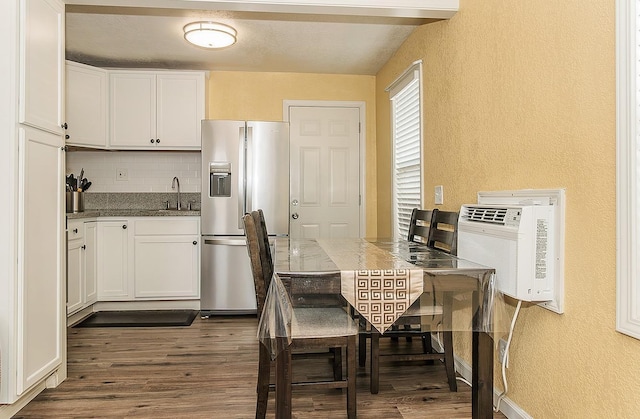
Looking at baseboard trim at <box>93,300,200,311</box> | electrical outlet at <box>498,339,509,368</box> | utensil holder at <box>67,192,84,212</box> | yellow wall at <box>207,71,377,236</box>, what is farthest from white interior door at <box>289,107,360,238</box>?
electrical outlet at <box>498,339,509,368</box>

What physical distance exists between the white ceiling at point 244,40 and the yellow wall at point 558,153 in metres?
1.09

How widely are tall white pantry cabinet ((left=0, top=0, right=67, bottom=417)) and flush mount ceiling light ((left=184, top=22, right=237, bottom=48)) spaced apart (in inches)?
40.2

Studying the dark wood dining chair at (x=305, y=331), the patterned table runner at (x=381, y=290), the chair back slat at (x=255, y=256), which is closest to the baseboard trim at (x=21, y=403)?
the dark wood dining chair at (x=305, y=331)

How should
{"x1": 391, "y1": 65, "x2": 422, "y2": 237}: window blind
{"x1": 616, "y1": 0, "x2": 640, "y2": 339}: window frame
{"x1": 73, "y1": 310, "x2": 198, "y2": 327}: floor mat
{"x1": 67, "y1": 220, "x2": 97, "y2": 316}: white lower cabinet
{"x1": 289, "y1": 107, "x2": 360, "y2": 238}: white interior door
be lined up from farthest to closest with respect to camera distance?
1. {"x1": 289, "y1": 107, "x2": 360, "y2": 238}: white interior door
2. {"x1": 73, "y1": 310, "x2": 198, "y2": 327}: floor mat
3. {"x1": 67, "y1": 220, "x2": 97, "y2": 316}: white lower cabinet
4. {"x1": 391, "y1": 65, "x2": 422, "y2": 237}: window blind
5. {"x1": 616, "y1": 0, "x2": 640, "y2": 339}: window frame

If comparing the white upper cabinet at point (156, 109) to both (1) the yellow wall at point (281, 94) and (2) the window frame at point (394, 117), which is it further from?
(2) the window frame at point (394, 117)

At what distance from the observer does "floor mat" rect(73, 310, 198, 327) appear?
3662 millimetres

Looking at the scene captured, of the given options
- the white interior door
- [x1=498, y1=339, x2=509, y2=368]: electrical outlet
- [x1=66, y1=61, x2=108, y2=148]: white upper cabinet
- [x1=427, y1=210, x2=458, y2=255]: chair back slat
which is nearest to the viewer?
[x1=498, y1=339, x2=509, y2=368]: electrical outlet

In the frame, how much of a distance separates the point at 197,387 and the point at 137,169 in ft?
9.44

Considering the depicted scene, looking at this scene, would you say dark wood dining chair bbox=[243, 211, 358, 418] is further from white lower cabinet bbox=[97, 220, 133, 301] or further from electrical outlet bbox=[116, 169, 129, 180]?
electrical outlet bbox=[116, 169, 129, 180]

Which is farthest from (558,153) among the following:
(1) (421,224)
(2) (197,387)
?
(2) (197,387)

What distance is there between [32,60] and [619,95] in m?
2.55

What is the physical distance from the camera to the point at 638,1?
132 cm

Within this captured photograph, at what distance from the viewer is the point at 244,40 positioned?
373cm

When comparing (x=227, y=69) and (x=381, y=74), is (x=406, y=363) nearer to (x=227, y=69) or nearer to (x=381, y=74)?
(x=381, y=74)
